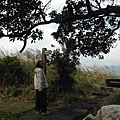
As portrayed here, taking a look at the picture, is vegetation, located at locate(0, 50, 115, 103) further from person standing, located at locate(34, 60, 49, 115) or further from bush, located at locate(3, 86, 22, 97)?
person standing, located at locate(34, 60, 49, 115)

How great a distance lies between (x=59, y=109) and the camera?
870cm

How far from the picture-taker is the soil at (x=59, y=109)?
A: 24.6 feet

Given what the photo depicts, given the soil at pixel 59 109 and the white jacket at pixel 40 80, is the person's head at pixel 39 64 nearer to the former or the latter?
the white jacket at pixel 40 80

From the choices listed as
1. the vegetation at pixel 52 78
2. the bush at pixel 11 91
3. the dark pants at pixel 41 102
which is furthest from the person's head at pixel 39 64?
the bush at pixel 11 91

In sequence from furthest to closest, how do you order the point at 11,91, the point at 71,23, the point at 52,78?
the point at 11,91, the point at 52,78, the point at 71,23

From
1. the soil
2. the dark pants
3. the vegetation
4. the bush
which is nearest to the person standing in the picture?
the dark pants

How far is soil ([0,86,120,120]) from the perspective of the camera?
7492 millimetres

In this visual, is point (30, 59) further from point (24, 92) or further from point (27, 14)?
point (27, 14)

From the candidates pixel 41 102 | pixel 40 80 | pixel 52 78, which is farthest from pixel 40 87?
pixel 52 78

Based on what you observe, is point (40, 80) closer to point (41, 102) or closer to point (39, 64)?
point (39, 64)

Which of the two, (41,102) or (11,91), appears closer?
(41,102)

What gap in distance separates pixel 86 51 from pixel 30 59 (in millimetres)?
6333

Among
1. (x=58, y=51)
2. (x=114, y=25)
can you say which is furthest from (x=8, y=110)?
(x=114, y=25)

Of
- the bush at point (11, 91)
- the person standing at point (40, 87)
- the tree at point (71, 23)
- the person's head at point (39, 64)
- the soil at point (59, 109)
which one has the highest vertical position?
the tree at point (71, 23)
